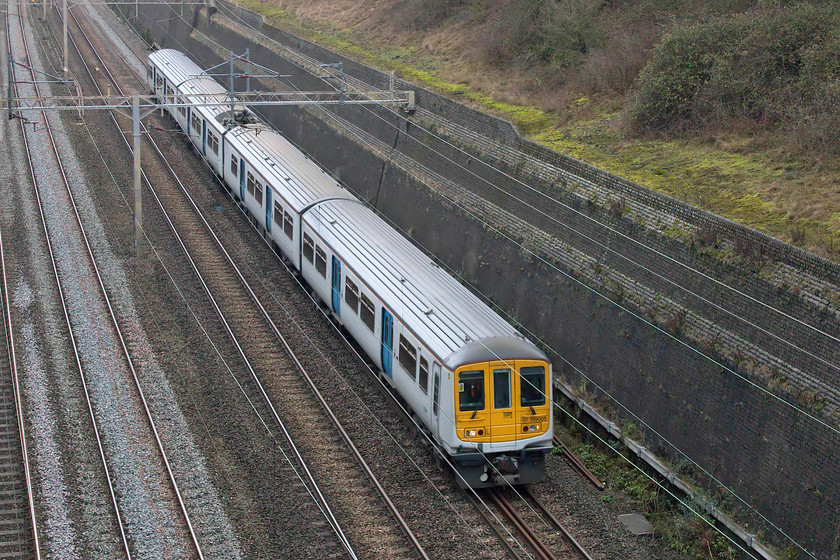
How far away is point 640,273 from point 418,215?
30.9ft

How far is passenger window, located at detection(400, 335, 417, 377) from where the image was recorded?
48.9ft

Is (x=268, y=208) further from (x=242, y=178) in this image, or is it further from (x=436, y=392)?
(x=436, y=392)

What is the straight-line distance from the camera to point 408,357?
49.8ft

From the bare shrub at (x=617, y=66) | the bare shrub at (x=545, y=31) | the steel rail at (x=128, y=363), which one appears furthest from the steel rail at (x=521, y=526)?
the bare shrub at (x=545, y=31)

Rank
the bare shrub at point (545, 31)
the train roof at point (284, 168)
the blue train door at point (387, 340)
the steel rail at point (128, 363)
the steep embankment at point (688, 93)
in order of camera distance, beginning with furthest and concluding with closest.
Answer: the bare shrub at point (545, 31) → the train roof at point (284, 168) → the steep embankment at point (688, 93) → the blue train door at point (387, 340) → the steel rail at point (128, 363)

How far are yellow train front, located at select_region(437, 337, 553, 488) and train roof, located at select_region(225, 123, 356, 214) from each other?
8.21 m

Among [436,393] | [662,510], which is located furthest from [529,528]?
[436,393]

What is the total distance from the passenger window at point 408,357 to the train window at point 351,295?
2.40 meters

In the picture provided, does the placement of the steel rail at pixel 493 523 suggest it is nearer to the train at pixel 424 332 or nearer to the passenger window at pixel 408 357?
the train at pixel 424 332

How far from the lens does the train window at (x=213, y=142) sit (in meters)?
28.1

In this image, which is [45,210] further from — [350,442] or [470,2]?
[470,2]

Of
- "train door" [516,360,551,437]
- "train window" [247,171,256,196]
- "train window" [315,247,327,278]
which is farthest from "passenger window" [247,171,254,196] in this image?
"train door" [516,360,551,437]

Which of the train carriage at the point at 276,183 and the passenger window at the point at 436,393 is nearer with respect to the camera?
the passenger window at the point at 436,393

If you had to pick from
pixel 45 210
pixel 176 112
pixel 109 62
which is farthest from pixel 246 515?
pixel 109 62
